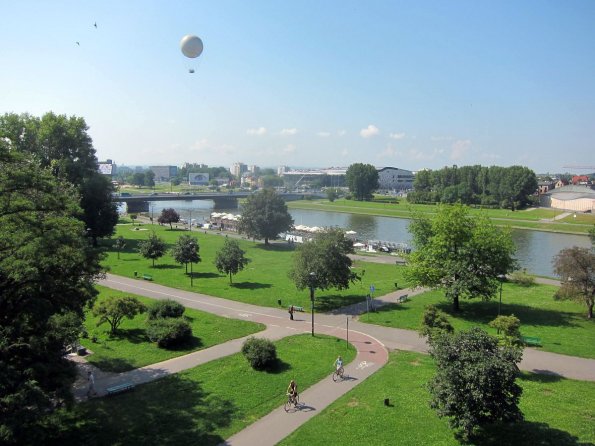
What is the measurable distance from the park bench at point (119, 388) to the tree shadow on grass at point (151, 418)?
17cm

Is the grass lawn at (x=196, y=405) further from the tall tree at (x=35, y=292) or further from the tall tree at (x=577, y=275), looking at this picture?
the tall tree at (x=577, y=275)

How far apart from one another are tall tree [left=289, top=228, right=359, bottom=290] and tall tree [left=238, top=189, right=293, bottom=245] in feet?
81.9

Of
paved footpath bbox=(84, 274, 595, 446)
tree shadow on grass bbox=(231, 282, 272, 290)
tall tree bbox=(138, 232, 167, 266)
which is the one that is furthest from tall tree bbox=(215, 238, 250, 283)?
tall tree bbox=(138, 232, 167, 266)

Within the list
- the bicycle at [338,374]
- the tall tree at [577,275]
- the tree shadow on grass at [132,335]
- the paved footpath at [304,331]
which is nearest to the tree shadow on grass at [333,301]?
the paved footpath at [304,331]

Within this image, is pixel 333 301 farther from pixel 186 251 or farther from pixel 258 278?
pixel 186 251

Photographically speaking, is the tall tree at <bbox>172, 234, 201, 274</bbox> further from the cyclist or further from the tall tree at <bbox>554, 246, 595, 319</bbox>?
the tall tree at <bbox>554, 246, 595, 319</bbox>

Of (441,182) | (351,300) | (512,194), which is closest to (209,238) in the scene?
(351,300)

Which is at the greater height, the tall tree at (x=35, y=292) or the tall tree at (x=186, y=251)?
the tall tree at (x=35, y=292)

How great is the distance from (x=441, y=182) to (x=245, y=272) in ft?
321

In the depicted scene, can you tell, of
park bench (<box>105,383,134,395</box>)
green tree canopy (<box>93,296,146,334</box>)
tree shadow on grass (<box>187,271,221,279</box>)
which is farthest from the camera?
tree shadow on grass (<box>187,271,221,279</box>)

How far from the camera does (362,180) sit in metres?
127

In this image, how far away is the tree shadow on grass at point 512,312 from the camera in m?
26.2

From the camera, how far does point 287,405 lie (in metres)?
15.8

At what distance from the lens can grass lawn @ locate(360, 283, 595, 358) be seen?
22.7m
